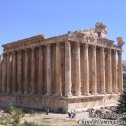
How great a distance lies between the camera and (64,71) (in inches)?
1560

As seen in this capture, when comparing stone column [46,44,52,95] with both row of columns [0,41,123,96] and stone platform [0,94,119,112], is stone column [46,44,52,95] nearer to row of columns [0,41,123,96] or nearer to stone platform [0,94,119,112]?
row of columns [0,41,123,96]

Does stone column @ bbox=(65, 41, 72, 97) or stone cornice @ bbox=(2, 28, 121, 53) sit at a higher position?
stone cornice @ bbox=(2, 28, 121, 53)

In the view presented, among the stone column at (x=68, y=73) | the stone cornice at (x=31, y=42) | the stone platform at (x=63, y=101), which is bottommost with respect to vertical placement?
the stone platform at (x=63, y=101)

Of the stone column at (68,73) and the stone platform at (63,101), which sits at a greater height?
the stone column at (68,73)

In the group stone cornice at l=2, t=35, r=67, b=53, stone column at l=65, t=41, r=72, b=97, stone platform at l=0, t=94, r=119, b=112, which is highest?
stone cornice at l=2, t=35, r=67, b=53

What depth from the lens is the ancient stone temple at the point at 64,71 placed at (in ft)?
124

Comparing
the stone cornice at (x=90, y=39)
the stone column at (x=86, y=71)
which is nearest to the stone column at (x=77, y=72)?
the stone cornice at (x=90, y=39)

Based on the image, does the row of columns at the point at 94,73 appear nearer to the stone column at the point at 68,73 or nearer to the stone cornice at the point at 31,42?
the stone column at the point at 68,73

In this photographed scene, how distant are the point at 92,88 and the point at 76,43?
7154 millimetres

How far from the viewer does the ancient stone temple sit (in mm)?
37844

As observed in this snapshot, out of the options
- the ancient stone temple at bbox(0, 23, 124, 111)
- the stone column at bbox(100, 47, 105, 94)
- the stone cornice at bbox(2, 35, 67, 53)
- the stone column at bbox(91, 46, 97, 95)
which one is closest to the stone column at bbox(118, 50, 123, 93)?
the ancient stone temple at bbox(0, 23, 124, 111)

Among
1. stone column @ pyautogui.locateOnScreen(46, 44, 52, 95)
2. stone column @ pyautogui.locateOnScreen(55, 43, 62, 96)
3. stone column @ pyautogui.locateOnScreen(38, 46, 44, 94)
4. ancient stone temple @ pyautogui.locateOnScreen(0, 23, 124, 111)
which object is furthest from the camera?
stone column @ pyautogui.locateOnScreen(38, 46, 44, 94)

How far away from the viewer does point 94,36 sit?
1662 inches

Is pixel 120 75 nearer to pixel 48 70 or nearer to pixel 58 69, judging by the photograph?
pixel 58 69
